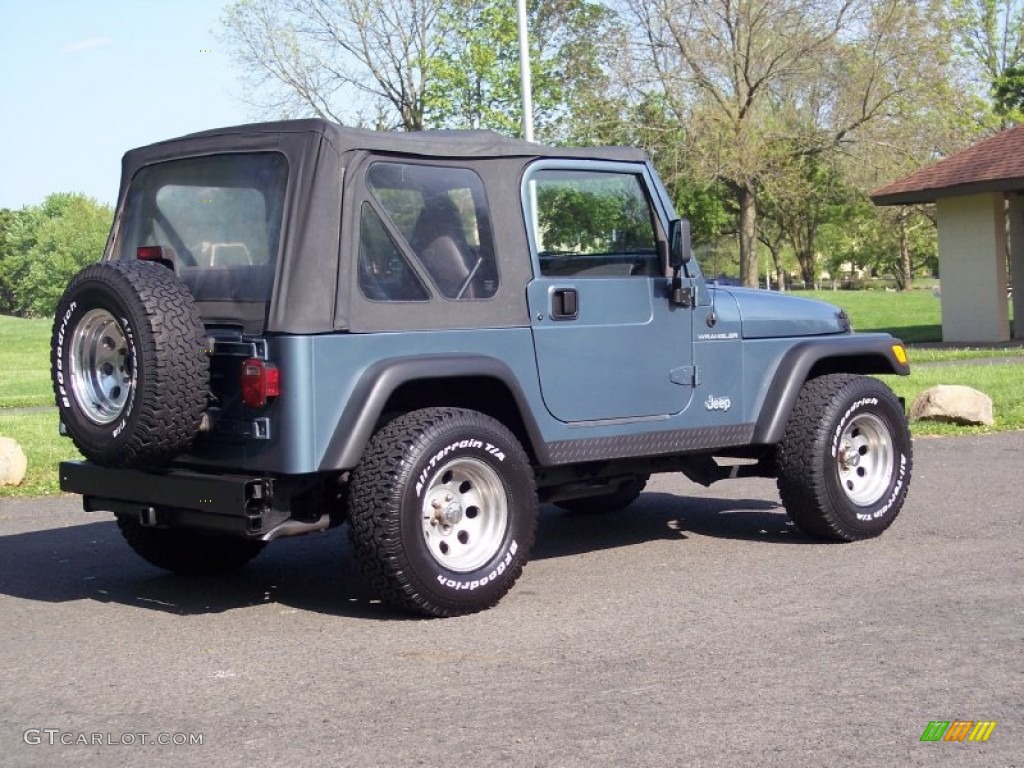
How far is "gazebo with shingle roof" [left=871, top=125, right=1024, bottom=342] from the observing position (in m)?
26.2

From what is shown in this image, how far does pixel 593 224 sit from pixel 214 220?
194 cm

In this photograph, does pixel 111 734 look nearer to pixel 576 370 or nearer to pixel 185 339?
pixel 185 339

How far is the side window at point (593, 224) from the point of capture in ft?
22.4

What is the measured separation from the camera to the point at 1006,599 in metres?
6.14

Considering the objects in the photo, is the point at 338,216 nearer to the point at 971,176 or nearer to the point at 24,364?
the point at 971,176

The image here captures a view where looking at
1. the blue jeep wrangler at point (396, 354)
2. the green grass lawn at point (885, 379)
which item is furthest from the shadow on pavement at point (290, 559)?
the green grass lawn at point (885, 379)

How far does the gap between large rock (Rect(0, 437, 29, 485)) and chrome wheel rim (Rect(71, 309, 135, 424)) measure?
5.01 meters

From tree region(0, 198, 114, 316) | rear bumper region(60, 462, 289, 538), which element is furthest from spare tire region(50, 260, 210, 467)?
tree region(0, 198, 114, 316)

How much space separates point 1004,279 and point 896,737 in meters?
23.6

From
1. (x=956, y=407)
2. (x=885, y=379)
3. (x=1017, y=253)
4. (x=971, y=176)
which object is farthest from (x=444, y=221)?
(x=1017, y=253)

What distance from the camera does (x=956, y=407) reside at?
13109 mm

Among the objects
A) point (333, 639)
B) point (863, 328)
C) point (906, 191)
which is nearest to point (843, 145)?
point (863, 328)

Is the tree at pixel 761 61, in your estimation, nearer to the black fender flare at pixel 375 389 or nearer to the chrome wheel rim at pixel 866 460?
the chrome wheel rim at pixel 866 460

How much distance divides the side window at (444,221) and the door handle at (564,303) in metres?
0.32
